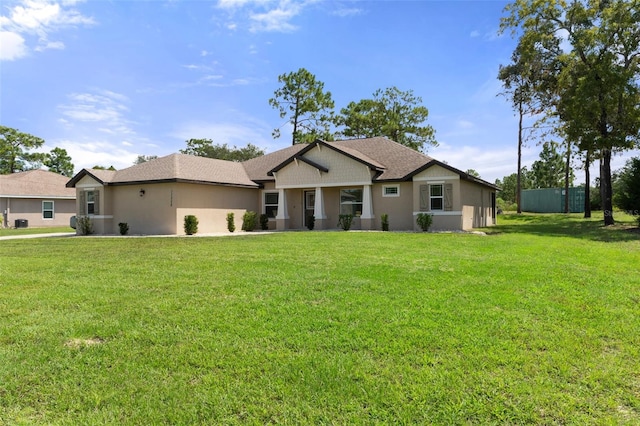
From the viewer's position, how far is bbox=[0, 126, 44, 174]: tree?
45406 millimetres

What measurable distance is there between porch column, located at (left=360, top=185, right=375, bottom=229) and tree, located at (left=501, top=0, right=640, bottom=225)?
10783mm

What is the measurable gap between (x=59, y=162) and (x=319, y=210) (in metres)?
46.3

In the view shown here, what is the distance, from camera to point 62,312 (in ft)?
16.5

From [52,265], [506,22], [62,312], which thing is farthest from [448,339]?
[506,22]

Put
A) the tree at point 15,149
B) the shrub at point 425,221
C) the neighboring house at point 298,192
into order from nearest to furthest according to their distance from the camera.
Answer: the shrub at point 425,221 → the neighboring house at point 298,192 → the tree at point 15,149

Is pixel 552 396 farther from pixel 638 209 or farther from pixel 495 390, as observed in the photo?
pixel 638 209

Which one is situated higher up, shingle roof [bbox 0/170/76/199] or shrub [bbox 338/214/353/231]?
shingle roof [bbox 0/170/76/199]

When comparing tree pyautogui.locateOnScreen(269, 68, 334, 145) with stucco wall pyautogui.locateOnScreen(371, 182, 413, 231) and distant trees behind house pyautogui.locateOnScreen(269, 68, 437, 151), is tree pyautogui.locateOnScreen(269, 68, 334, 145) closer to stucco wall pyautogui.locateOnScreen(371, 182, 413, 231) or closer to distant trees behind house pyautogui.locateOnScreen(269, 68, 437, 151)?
distant trees behind house pyautogui.locateOnScreen(269, 68, 437, 151)

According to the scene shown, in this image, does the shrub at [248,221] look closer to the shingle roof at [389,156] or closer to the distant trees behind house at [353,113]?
the shingle roof at [389,156]

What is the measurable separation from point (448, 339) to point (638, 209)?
1854cm

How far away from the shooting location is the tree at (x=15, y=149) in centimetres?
4541

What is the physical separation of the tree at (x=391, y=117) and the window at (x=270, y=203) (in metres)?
18.2

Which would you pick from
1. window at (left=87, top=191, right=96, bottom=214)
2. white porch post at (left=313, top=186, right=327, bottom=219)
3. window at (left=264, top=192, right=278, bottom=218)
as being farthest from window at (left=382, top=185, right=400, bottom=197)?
window at (left=87, top=191, right=96, bottom=214)

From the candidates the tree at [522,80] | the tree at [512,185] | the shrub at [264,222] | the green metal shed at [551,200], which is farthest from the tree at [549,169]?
the shrub at [264,222]
